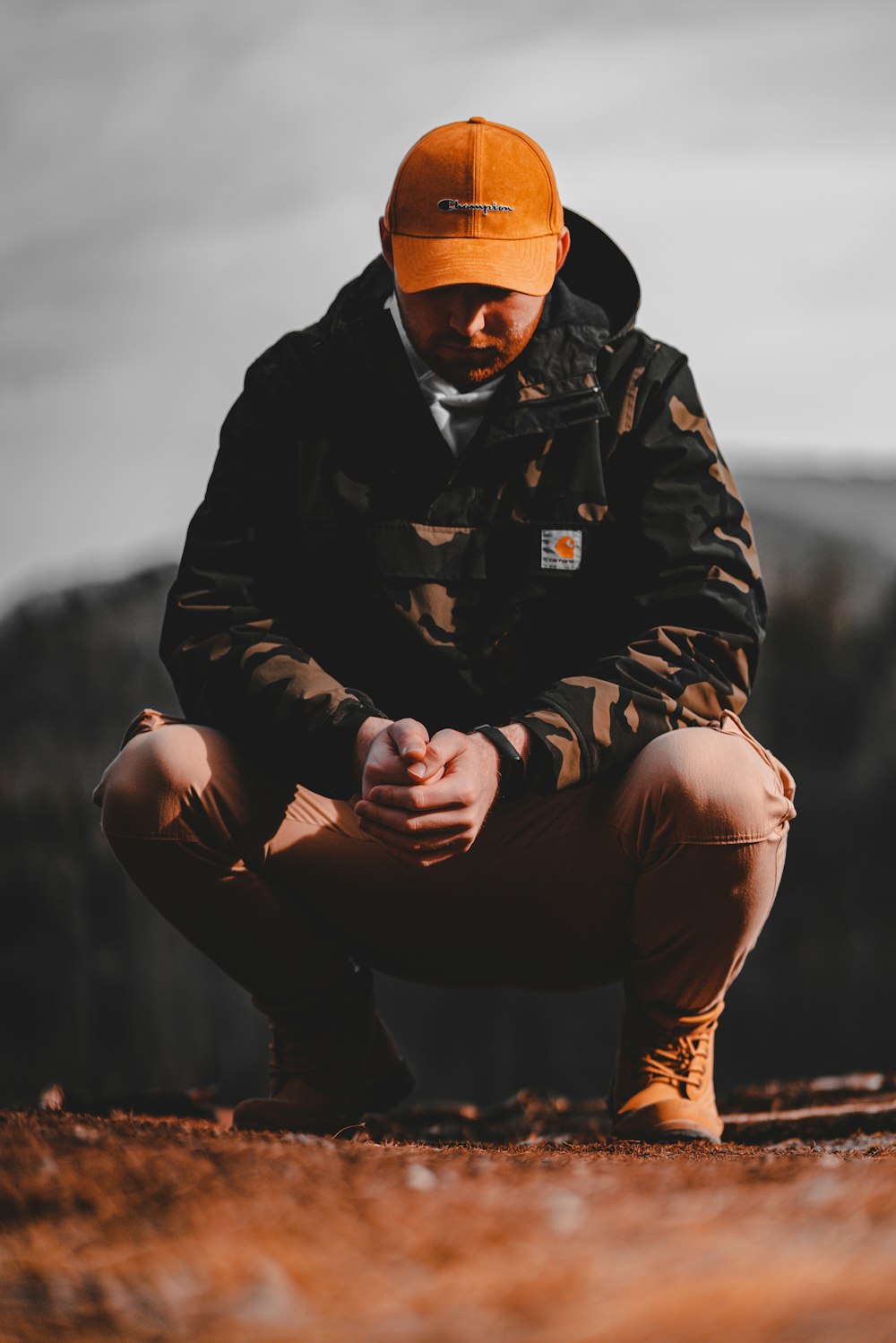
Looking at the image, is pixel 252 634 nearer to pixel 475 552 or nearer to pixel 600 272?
pixel 475 552

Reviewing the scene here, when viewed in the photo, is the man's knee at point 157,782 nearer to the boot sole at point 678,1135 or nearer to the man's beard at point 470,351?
the man's beard at point 470,351

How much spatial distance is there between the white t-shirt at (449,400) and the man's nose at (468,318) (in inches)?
4.8

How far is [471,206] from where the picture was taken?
2016 mm

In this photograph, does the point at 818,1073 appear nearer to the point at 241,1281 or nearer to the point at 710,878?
the point at 710,878

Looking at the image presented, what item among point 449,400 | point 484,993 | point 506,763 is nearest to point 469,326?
point 449,400

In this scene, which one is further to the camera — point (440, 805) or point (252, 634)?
point (252, 634)

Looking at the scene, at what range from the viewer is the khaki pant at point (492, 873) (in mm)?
1894

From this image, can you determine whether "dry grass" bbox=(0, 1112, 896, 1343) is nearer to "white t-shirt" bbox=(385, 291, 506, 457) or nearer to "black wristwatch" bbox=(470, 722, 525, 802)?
"black wristwatch" bbox=(470, 722, 525, 802)

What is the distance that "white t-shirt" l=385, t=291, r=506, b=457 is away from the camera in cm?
213

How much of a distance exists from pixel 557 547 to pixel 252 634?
496 millimetres

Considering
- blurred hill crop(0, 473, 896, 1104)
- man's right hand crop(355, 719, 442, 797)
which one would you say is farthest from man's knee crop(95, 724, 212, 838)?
blurred hill crop(0, 473, 896, 1104)

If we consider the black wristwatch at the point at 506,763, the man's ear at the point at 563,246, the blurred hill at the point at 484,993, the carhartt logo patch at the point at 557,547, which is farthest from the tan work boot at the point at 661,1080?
the blurred hill at the point at 484,993

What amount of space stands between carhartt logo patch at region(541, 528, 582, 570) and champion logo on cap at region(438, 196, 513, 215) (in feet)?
1.59

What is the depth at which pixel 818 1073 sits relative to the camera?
1126 centimetres
